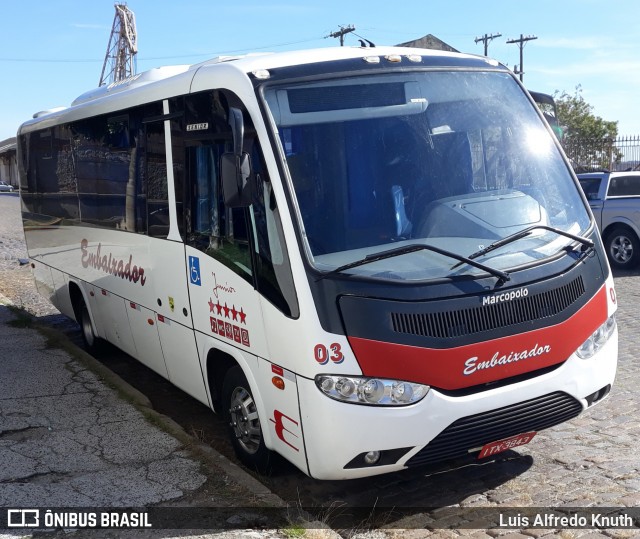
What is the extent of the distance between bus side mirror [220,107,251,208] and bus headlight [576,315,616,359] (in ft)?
7.53

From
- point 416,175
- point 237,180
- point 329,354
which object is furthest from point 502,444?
point 237,180

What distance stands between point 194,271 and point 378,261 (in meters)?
1.87

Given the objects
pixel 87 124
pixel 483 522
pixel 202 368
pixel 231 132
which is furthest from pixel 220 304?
pixel 87 124

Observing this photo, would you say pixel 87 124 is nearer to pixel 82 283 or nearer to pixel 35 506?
pixel 82 283

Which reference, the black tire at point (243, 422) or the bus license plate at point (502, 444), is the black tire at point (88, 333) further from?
the bus license plate at point (502, 444)

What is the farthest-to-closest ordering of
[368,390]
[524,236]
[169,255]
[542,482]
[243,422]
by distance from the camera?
[169,255] < [243,422] < [542,482] < [524,236] < [368,390]

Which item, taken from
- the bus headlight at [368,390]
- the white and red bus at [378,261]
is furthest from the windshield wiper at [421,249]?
the bus headlight at [368,390]

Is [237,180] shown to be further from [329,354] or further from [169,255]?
[169,255]

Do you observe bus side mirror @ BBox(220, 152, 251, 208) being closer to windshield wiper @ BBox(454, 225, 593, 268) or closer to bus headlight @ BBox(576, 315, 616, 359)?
windshield wiper @ BBox(454, 225, 593, 268)

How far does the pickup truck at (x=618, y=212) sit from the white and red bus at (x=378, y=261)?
993cm

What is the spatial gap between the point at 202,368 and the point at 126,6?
63.7m

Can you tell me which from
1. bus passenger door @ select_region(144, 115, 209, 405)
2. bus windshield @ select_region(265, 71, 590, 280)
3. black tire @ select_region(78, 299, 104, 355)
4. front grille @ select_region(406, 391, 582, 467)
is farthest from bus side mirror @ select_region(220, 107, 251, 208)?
black tire @ select_region(78, 299, 104, 355)

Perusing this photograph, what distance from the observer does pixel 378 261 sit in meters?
4.63

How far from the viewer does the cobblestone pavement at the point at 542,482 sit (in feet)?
16.0
